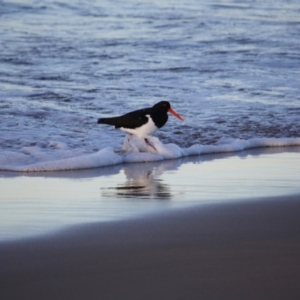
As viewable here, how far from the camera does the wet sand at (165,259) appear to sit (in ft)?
13.7

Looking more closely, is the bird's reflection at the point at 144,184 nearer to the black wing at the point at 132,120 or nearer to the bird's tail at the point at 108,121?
the black wing at the point at 132,120

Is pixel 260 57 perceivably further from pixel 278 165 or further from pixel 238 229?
pixel 238 229

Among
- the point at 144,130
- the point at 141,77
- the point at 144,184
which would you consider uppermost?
the point at 141,77

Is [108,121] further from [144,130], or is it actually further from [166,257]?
[166,257]

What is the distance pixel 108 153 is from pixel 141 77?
226 inches

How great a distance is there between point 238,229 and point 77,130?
4.69 metres

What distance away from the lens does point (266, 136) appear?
9.78 meters

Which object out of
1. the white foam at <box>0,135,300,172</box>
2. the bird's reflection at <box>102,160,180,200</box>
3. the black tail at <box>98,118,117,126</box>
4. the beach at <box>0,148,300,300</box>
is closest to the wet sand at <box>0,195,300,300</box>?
the beach at <box>0,148,300,300</box>

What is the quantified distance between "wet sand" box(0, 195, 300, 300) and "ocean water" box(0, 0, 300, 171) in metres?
2.54

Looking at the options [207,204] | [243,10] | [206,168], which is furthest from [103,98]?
[243,10]

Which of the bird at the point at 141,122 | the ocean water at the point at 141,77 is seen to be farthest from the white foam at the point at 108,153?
the bird at the point at 141,122

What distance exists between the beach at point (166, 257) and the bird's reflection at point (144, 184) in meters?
0.60

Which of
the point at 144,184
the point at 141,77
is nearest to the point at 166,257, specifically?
the point at 144,184

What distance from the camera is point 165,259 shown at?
15.3ft
